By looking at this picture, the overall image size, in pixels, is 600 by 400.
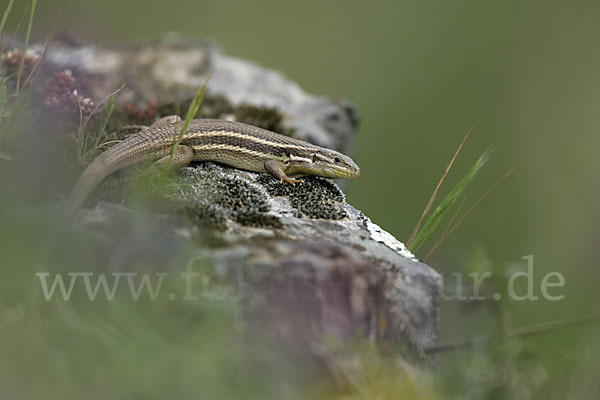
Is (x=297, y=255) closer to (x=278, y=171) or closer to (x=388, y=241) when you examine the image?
(x=388, y=241)

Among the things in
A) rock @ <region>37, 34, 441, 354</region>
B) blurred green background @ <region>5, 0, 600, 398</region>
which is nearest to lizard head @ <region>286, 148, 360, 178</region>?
rock @ <region>37, 34, 441, 354</region>

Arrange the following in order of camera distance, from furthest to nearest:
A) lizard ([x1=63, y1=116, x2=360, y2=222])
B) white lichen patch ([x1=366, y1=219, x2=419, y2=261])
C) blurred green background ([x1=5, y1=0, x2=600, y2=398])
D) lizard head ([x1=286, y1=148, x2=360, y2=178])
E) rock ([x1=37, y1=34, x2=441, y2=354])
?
blurred green background ([x1=5, y1=0, x2=600, y2=398])
lizard head ([x1=286, y1=148, x2=360, y2=178])
lizard ([x1=63, y1=116, x2=360, y2=222])
white lichen patch ([x1=366, y1=219, x2=419, y2=261])
rock ([x1=37, y1=34, x2=441, y2=354])

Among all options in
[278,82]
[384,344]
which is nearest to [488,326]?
[384,344]

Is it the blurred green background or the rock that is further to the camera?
the blurred green background

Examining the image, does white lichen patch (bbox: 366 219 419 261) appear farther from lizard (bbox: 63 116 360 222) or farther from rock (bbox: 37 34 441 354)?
lizard (bbox: 63 116 360 222)

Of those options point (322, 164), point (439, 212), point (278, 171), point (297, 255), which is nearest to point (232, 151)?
point (278, 171)

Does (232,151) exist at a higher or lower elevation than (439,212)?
higher

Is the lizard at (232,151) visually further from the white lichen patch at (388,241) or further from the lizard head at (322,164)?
the white lichen patch at (388,241)

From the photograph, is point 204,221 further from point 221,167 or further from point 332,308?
point 221,167
